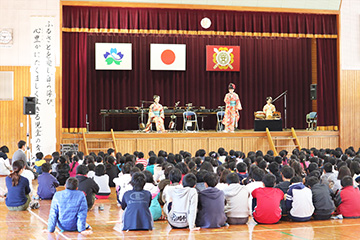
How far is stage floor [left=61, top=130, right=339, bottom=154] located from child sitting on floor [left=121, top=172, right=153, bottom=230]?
9.40 m

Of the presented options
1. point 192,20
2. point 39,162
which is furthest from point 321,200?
point 192,20

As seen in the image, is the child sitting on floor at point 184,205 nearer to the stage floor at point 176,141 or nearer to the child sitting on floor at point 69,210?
the child sitting on floor at point 69,210

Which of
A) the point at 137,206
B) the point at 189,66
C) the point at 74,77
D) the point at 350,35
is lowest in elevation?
the point at 137,206

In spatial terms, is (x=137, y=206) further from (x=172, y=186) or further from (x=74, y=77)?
(x=74, y=77)

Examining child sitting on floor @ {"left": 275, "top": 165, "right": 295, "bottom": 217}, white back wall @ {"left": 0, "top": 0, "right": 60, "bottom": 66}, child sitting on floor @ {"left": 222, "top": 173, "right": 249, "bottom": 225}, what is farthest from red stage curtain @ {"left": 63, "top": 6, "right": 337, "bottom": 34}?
child sitting on floor @ {"left": 222, "top": 173, "right": 249, "bottom": 225}

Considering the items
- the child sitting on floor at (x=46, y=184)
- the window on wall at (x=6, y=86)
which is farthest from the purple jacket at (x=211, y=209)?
the window on wall at (x=6, y=86)

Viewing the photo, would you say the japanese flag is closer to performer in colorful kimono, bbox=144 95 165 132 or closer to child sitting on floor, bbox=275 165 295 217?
performer in colorful kimono, bbox=144 95 165 132

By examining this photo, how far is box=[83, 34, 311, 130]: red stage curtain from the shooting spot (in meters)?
19.8

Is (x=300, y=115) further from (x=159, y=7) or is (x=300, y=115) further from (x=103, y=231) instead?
(x=103, y=231)

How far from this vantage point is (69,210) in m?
6.64

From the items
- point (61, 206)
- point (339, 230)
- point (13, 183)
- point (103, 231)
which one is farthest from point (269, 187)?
point (13, 183)

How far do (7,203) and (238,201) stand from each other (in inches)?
150

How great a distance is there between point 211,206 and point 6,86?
11.5m

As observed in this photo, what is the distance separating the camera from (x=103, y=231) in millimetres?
7055
